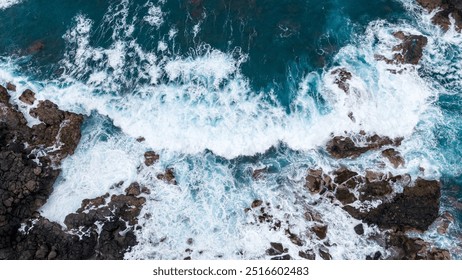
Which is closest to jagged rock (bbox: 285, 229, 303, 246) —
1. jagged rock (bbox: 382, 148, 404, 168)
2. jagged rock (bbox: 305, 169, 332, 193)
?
jagged rock (bbox: 305, 169, 332, 193)

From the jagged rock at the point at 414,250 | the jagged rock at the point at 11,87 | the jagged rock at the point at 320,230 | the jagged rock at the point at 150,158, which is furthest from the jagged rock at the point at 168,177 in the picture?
the jagged rock at the point at 414,250

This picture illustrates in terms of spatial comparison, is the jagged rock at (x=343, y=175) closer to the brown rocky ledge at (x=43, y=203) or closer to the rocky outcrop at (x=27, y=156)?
the brown rocky ledge at (x=43, y=203)

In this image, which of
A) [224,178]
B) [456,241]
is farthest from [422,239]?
[224,178]

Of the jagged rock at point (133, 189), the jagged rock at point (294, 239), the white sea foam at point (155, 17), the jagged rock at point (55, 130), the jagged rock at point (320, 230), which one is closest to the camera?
the jagged rock at point (294, 239)

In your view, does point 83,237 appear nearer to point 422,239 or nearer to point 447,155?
point 422,239

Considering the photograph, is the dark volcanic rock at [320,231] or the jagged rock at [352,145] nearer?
the dark volcanic rock at [320,231]

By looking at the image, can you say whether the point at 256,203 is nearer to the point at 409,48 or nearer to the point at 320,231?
the point at 320,231
